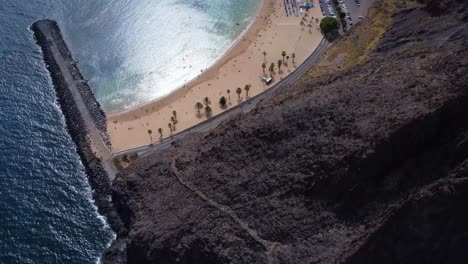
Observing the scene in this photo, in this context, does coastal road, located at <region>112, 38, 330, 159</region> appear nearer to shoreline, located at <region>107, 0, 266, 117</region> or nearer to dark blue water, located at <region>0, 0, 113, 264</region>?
dark blue water, located at <region>0, 0, 113, 264</region>

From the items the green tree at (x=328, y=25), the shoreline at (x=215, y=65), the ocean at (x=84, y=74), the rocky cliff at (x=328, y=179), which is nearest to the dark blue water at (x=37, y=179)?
the ocean at (x=84, y=74)

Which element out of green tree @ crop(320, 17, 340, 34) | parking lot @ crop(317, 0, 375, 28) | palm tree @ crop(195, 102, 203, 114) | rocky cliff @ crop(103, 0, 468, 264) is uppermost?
parking lot @ crop(317, 0, 375, 28)

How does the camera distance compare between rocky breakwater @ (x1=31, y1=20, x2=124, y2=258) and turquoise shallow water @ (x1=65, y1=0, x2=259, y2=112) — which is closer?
rocky breakwater @ (x1=31, y1=20, x2=124, y2=258)

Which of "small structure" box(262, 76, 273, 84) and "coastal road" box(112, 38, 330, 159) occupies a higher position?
"small structure" box(262, 76, 273, 84)

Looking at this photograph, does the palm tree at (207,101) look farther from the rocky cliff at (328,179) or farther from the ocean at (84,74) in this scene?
the rocky cliff at (328,179)

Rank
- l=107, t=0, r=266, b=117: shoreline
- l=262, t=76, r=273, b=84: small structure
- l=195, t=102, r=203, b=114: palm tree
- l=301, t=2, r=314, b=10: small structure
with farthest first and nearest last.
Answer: l=301, t=2, r=314, b=10: small structure
l=262, t=76, r=273, b=84: small structure
l=107, t=0, r=266, b=117: shoreline
l=195, t=102, r=203, b=114: palm tree

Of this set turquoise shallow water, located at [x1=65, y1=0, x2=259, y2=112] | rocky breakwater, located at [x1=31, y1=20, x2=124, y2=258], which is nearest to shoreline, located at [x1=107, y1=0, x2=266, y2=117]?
turquoise shallow water, located at [x1=65, y1=0, x2=259, y2=112]

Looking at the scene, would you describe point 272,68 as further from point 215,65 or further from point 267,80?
point 215,65

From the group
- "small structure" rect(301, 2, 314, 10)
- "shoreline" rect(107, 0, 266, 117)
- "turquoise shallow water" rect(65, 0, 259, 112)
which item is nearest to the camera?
"shoreline" rect(107, 0, 266, 117)
